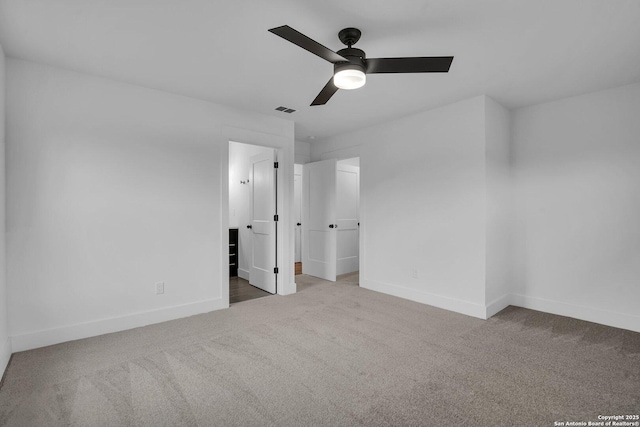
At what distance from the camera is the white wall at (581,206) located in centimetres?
320

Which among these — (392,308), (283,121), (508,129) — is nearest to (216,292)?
(392,308)

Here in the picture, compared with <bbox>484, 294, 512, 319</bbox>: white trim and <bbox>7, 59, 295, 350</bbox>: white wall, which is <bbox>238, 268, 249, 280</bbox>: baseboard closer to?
<bbox>7, 59, 295, 350</bbox>: white wall

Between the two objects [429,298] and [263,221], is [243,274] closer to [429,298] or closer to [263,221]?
[263,221]

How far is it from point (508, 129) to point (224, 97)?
11.6ft

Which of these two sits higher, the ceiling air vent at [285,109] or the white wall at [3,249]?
the ceiling air vent at [285,109]

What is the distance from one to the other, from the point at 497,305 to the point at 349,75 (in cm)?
318

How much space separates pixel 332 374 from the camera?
2258 mm

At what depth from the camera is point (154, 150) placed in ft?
10.9

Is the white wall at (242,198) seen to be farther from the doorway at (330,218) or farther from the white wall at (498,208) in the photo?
the white wall at (498,208)

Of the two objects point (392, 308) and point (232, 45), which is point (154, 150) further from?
point (392, 308)

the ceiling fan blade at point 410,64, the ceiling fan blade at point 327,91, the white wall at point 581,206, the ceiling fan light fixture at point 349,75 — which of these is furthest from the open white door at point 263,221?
the white wall at point 581,206

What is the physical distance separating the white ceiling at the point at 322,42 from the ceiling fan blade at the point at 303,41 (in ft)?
0.91

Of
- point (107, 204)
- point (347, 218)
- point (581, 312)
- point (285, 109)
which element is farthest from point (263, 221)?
point (581, 312)

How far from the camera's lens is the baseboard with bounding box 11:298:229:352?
105 inches
